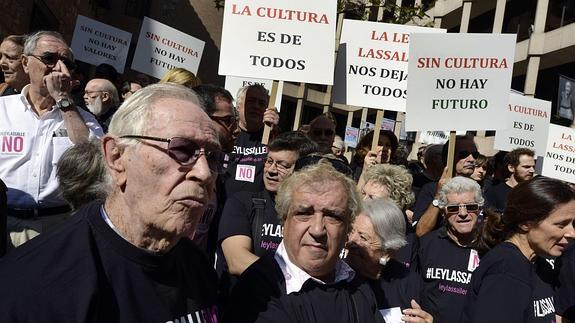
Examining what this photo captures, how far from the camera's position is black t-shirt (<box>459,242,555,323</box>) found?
331cm

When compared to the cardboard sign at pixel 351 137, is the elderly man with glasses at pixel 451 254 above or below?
below

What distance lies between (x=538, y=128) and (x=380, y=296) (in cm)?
767

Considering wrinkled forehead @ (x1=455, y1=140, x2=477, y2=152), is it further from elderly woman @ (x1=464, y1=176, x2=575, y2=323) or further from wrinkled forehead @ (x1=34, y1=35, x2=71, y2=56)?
Answer: wrinkled forehead @ (x1=34, y1=35, x2=71, y2=56)

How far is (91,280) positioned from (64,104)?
2196 mm

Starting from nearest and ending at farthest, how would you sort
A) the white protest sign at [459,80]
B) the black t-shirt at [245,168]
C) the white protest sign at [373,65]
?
the black t-shirt at [245,168] < the white protest sign at [459,80] < the white protest sign at [373,65]

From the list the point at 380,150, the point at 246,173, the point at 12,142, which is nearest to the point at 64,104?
the point at 12,142

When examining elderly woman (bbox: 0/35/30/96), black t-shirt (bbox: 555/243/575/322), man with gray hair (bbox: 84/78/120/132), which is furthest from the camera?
man with gray hair (bbox: 84/78/120/132)

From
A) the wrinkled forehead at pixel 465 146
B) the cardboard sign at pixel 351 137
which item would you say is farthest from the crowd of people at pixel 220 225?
the cardboard sign at pixel 351 137

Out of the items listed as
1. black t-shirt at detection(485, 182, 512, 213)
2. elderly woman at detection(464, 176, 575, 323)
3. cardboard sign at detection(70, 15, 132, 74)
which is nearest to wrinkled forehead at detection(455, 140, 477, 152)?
black t-shirt at detection(485, 182, 512, 213)

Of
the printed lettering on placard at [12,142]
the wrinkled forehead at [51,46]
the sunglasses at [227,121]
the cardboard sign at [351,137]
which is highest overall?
the cardboard sign at [351,137]

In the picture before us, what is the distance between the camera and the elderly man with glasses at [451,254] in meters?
4.73

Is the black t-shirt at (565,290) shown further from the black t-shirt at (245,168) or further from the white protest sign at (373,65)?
the white protest sign at (373,65)

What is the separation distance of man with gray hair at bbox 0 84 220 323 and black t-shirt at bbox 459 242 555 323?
1.69 meters

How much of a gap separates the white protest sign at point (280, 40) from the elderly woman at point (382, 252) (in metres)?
3.04
